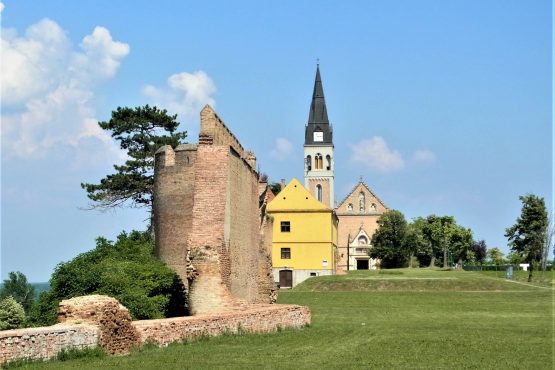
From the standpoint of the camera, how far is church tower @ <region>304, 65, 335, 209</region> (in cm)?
11994

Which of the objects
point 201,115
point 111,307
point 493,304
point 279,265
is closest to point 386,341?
point 111,307

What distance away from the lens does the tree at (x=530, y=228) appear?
7588 cm

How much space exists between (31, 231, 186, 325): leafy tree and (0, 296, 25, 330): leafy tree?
540cm

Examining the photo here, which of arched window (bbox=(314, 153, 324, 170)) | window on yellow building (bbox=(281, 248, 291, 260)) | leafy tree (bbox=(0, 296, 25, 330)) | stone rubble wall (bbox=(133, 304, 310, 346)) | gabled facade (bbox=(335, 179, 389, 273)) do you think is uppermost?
arched window (bbox=(314, 153, 324, 170))

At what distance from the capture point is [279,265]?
70.4 meters

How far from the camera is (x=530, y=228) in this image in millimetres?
76812

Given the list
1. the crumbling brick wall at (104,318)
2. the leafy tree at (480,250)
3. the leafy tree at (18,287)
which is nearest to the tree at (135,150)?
the leafy tree at (18,287)

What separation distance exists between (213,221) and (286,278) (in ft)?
154

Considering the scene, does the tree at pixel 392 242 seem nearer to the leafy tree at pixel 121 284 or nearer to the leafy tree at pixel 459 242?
the leafy tree at pixel 459 242

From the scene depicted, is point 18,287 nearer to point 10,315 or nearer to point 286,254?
point 10,315

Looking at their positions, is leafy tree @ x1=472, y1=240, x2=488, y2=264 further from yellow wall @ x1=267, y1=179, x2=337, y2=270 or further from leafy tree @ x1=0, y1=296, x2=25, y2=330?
leafy tree @ x1=0, y1=296, x2=25, y2=330

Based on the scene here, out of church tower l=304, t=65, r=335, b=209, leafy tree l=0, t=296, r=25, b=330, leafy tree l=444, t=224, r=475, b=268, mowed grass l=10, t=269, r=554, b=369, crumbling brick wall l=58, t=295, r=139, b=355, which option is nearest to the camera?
mowed grass l=10, t=269, r=554, b=369

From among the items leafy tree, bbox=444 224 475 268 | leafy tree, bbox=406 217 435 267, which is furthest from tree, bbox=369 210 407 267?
leafy tree, bbox=444 224 475 268

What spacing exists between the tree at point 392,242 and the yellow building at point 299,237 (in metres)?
27.4
